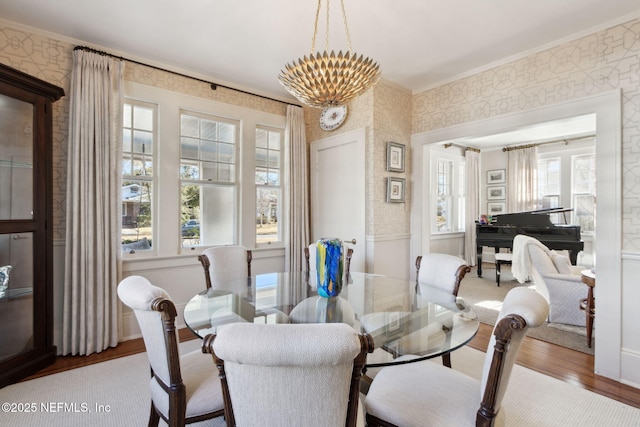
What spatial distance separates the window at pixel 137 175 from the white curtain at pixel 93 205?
21 centimetres

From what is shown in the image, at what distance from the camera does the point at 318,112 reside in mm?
4277

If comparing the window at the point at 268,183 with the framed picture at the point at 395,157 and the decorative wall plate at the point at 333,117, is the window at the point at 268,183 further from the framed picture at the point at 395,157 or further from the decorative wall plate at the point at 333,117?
the framed picture at the point at 395,157

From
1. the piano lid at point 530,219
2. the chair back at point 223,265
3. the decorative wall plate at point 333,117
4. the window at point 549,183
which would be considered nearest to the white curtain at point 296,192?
the decorative wall plate at point 333,117

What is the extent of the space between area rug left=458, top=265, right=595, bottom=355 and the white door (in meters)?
1.83

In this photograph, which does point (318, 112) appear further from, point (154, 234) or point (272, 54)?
point (154, 234)

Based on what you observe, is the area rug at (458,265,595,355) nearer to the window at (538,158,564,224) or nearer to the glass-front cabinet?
the window at (538,158,564,224)

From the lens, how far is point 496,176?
7375 mm

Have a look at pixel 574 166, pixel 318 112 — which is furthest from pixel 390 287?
pixel 574 166

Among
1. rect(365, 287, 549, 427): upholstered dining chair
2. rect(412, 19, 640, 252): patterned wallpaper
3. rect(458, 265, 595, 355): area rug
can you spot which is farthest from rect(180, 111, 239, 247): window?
rect(458, 265, 595, 355): area rug

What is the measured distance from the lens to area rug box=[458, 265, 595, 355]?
3.14 m

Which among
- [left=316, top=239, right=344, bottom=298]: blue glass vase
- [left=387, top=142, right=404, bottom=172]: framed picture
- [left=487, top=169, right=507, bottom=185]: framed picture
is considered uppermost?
[left=487, top=169, right=507, bottom=185]: framed picture

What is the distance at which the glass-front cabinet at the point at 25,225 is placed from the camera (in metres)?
2.37

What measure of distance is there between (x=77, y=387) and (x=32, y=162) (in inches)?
69.6

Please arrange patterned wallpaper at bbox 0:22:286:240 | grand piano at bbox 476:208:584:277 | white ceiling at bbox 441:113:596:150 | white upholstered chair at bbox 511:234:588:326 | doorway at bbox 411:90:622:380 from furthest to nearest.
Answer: white ceiling at bbox 441:113:596:150
grand piano at bbox 476:208:584:277
white upholstered chair at bbox 511:234:588:326
patterned wallpaper at bbox 0:22:286:240
doorway at bbox 411:90:622:380
